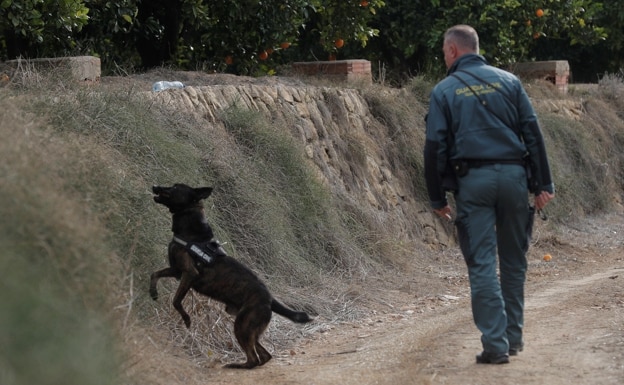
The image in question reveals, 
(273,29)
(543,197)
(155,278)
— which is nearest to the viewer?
(543,197)

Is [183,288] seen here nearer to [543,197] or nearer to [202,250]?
[202,250]

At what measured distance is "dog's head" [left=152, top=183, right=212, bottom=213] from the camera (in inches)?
288

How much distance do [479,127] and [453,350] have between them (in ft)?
5.46

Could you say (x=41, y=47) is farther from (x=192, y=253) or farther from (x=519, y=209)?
(x=519, y=209)

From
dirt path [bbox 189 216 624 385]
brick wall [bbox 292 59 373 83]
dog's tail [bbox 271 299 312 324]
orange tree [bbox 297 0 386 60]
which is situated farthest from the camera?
orange tree [bbox 297 0 386 60]

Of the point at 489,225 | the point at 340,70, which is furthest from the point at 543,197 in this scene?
the point at 340,70

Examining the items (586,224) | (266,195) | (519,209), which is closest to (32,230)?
(519,209)

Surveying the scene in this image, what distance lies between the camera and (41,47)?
40.4 feet

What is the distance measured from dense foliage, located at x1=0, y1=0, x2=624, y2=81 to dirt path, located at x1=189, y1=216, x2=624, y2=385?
4.63 m

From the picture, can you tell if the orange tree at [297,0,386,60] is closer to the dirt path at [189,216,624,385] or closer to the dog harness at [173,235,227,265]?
the dirt path at [189,216,624,385]

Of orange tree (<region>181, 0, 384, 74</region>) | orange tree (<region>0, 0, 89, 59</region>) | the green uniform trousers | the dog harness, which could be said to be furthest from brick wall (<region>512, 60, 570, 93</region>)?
the dog harness

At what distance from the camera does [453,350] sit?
7414mm

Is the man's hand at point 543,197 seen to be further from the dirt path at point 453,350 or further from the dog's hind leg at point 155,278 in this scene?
the dog's hind leg at point 155,278

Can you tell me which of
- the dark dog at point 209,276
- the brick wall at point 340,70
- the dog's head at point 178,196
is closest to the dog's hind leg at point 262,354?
the dark dog at point 209,276
